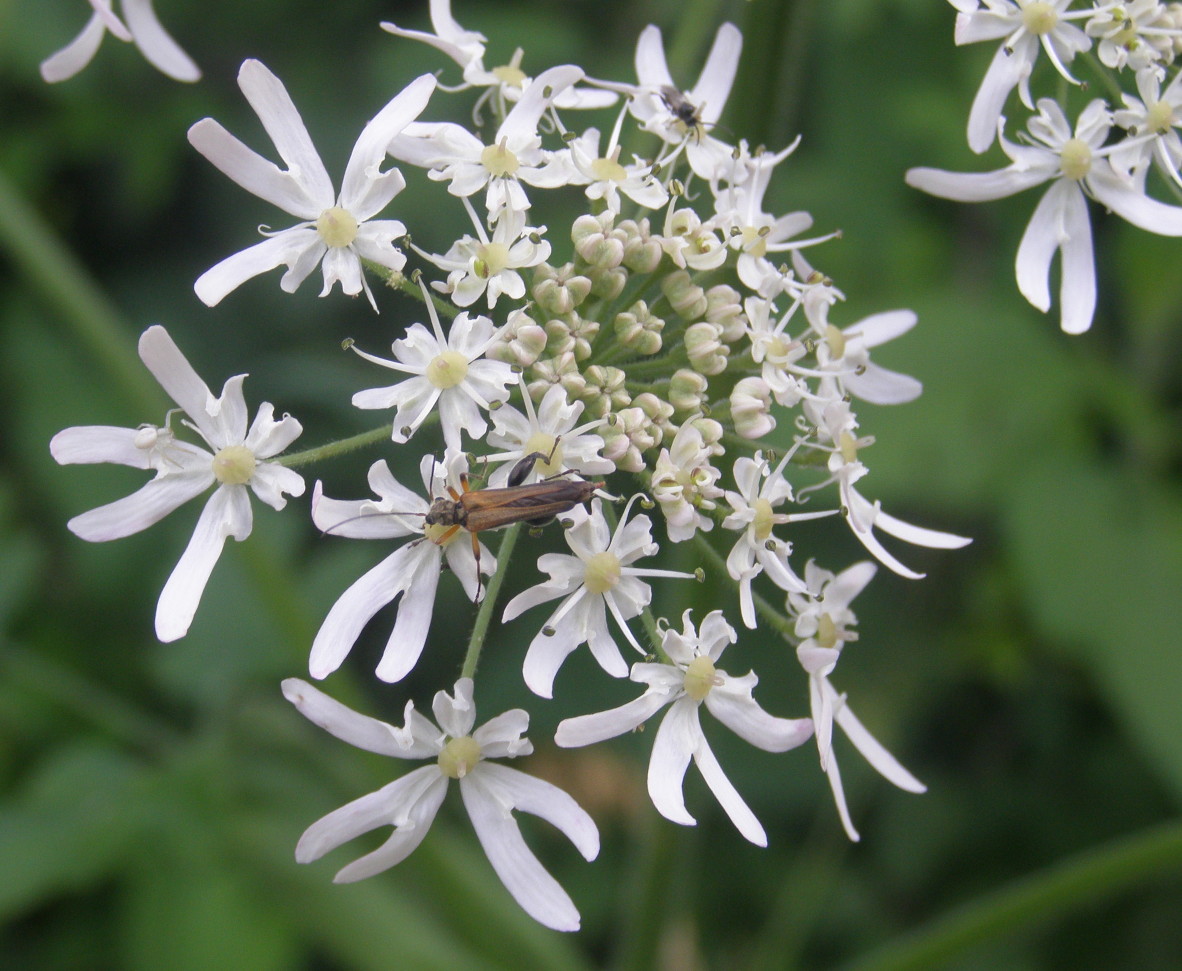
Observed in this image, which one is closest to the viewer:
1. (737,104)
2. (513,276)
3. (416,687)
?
(513,276)

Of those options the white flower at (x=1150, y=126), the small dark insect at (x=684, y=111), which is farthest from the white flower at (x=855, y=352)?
the white flower at (x=1150, y=126)

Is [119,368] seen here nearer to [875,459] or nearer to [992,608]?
[875,459]

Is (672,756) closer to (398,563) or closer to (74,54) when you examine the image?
(398,563)

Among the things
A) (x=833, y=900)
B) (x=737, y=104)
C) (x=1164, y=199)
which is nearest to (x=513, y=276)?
(x=737, y=104)

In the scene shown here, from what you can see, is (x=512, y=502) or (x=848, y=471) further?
(x=848, y=471)

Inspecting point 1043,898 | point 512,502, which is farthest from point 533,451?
point 1043,898

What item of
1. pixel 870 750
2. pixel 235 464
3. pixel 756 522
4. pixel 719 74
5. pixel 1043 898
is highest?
pixel 719 74

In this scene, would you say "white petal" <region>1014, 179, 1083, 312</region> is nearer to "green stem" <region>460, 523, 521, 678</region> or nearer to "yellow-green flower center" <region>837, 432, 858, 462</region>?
"yellow-green flower center" <region>837, 432, 858, 462</region>
